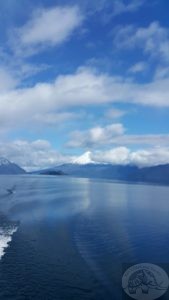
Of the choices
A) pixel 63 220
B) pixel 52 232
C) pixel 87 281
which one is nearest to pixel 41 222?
pixel 63 220

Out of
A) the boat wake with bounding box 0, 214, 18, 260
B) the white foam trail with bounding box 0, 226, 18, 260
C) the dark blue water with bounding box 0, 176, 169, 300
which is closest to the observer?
the dark blue water with bounding box 0, 176, 169, 300

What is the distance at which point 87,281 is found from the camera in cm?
Result: 3472

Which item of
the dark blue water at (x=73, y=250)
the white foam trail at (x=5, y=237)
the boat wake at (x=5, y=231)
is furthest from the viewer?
the boat wake at (x=5, y=231)

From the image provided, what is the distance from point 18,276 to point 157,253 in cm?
2043

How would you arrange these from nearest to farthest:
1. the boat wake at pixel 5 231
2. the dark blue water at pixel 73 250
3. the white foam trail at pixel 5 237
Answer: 1. the dark blue water at pixel 73 250
2. the white foam trail at pixel 5 237
3. the boat wake at pixel 5 231

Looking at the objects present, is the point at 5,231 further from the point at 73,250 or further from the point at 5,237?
the point at 73,250

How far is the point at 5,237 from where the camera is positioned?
50.5 m

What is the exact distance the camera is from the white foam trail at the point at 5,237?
44650mm

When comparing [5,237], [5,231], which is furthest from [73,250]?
[5,231]

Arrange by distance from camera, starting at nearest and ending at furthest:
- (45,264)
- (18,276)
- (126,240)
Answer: (18,276)
(45,264)
(126,240)

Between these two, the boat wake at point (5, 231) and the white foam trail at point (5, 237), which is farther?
the boat wake at point (5, 231)

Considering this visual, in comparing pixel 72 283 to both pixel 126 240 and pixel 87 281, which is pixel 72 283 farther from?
pixel 126 240

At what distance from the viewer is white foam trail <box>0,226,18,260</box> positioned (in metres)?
44.7

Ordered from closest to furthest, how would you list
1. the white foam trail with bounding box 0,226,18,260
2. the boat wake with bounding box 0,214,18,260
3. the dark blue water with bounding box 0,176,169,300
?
the dark blue water with bounding box 0,176,169,300 < the white foam trail with bounding box 0,226,18,260 < the boat wake with bounding box 0,214,18,260
